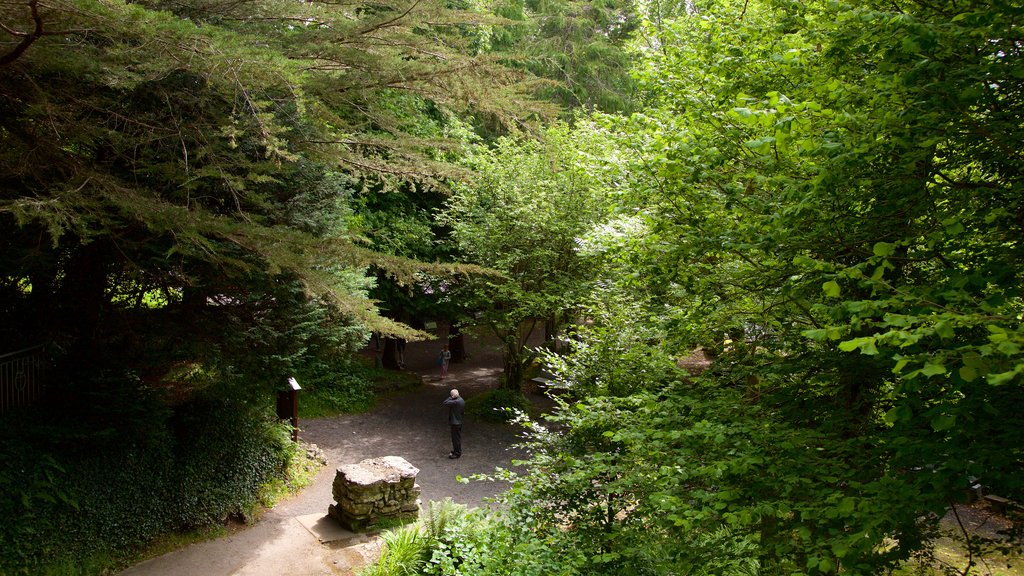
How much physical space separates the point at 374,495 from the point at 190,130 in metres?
6.20

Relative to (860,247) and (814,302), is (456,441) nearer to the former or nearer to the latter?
(814,302)

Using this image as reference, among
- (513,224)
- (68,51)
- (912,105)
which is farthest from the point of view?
(513,224)

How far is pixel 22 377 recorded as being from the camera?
29.5ft

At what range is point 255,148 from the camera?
32.8 feet

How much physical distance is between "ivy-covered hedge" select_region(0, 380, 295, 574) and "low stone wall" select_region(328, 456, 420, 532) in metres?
1.58

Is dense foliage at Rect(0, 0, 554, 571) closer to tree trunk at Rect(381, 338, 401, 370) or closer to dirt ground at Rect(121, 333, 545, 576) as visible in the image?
dirt ground at Rect(121, 333, 545, 576)

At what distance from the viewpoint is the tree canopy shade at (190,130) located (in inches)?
237

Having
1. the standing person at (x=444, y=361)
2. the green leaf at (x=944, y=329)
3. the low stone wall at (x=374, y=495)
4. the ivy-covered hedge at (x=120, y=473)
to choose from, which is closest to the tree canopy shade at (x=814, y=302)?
the green leaf at (x=944, y=329)

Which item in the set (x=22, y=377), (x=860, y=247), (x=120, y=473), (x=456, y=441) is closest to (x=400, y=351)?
(x=456, y=441)

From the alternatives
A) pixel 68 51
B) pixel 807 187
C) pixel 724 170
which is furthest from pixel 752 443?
pixel 68 51

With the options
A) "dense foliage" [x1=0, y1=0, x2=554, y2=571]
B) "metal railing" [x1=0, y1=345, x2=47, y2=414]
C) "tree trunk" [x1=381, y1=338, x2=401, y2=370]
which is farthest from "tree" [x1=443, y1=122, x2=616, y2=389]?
"metal railing" [x1=0, y1=345, x2=47, y2=414]

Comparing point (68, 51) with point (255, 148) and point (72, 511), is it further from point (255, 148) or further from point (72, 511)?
point (72, 511)

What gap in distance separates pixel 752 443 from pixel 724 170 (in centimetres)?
262

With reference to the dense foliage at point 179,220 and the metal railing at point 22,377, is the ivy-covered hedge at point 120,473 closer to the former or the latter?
the dense foliage at point 179,220
